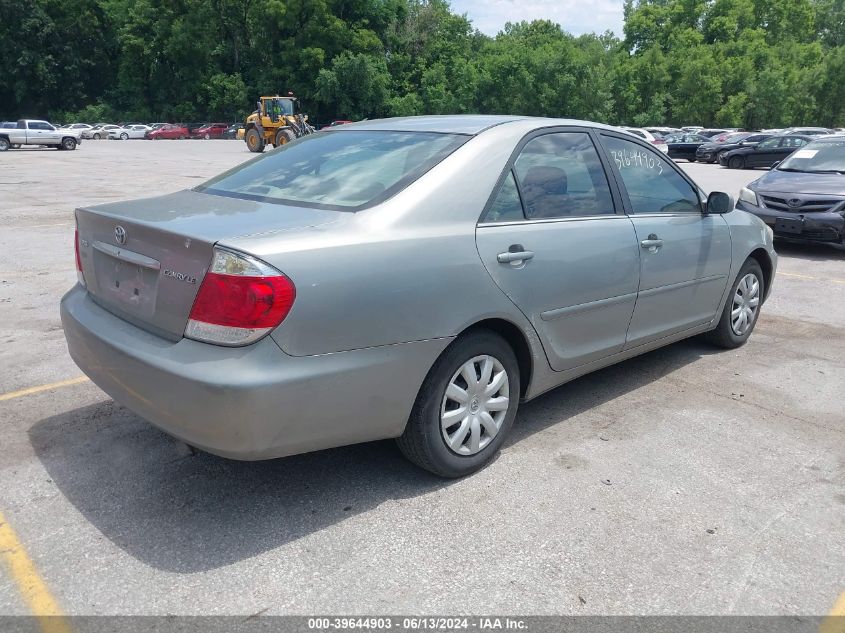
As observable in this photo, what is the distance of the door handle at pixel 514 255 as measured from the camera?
11.2ft

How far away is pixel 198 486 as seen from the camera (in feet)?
10.9

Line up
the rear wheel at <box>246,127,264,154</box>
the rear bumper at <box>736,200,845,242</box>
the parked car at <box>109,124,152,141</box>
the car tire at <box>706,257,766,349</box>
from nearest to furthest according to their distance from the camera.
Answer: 1. the car tire at <box>706,257,766,349</box>
2. the rear bumper at <box>736,200,845,242</box>
3. the rear wheel at <box>246,127,264,154</box>
4. the parked car at <box>109,124,152,141</box>

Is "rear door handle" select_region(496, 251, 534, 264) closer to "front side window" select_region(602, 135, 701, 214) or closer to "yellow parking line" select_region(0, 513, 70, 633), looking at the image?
"front side window" select_region(602, 135, 701, 214)

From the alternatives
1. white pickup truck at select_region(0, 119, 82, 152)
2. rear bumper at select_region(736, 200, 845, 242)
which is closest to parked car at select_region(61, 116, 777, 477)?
rear bumper at select_region(736, 200, 845, 242)

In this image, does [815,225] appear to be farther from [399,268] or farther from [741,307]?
[399,268]

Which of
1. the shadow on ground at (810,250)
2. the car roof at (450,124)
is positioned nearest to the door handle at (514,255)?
the car roof at (450,124)

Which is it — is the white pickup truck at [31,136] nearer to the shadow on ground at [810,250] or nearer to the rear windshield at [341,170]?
the shadow on ground at [810,250]

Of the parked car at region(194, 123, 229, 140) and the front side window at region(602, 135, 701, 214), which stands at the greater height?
the front side window at region(602, 135, 701, 214)

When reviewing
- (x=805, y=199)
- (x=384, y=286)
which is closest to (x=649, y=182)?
(x=384, y=286)

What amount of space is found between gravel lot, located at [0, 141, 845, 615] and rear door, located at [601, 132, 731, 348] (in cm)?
50

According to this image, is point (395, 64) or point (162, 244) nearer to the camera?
point (162, 244)

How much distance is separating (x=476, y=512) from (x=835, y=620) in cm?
138

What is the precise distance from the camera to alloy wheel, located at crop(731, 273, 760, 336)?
5.44 metres

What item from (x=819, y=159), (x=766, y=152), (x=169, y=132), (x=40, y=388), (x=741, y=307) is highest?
(x=819, y=159)
